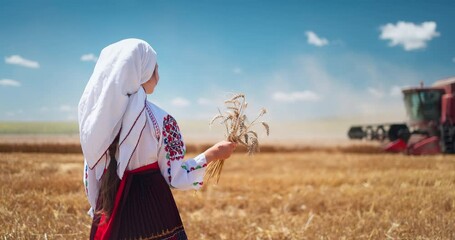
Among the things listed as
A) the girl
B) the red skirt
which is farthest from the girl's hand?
the red skirt

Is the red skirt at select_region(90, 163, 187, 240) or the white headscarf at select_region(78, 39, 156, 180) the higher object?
the white headscarf at select_region(78, 39, 156, 180)

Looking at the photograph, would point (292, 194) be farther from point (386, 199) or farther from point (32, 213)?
point (32, 213)

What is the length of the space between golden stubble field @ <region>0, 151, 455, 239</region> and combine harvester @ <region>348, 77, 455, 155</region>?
7.65 m

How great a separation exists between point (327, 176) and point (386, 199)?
111 inches

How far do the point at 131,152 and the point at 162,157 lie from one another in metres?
0.23

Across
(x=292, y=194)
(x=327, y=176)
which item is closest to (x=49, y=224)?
(x=292, y=194)

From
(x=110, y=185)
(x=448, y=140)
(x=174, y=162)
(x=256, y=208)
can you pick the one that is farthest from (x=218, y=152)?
(x=448, y=140)

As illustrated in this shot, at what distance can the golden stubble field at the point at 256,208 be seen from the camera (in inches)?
175

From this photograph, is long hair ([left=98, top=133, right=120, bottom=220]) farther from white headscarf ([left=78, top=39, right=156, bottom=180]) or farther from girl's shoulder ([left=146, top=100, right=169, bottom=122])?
girl's shoulder ([left=146, top=100, right=169, bottom=122])

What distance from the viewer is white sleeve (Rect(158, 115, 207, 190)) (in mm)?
2582

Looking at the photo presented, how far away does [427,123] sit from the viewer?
15.9m

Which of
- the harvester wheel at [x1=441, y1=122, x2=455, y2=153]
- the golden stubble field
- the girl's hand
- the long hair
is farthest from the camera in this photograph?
the harvester wheel at [x1=441, y1=122, x2=455, y2=153]

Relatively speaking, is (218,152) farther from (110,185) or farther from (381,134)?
(381,134)

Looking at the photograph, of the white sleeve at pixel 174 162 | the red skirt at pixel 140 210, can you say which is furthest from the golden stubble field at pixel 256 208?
the white sleeve at pixel 174 162
